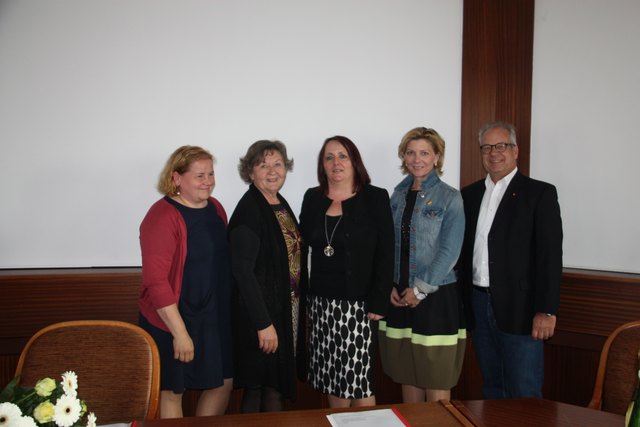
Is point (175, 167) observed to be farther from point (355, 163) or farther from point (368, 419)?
point (368, 419)

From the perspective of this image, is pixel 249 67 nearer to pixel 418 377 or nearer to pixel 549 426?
pixel 418 377

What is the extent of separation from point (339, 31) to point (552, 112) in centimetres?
151

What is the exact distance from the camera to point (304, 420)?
1167 millimetres

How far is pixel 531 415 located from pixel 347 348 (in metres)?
1.04

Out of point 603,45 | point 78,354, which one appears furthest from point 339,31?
point 78,354

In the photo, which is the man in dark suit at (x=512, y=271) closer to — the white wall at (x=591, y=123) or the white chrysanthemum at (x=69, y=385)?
the white wall at (x=591, y=123)

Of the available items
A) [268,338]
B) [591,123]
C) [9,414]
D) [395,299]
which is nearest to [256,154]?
[268,338]

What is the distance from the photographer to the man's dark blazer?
7.07ft

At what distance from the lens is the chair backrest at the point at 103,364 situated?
1.45 m

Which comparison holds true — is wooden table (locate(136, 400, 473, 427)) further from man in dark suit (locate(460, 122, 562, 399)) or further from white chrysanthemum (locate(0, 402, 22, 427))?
man in dark suit (locate(460, 122, 562, 399))

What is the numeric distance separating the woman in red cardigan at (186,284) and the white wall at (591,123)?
223 centimetres

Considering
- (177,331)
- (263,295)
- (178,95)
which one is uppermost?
(178,95)

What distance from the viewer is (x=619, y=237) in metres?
2.88

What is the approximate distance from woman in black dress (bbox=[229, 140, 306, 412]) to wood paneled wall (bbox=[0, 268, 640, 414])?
860 mm
